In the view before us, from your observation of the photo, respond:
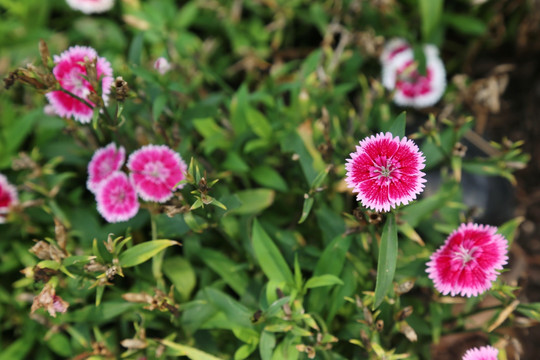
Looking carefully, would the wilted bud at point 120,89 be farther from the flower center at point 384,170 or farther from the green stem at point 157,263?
the flower center at point 384,170

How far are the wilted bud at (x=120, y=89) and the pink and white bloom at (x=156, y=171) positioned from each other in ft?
0.67

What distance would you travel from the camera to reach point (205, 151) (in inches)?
71.7

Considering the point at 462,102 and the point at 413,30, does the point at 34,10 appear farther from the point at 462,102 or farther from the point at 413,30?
the point at 462,102

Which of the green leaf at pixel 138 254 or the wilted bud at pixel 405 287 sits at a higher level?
the wilted bud at pixel 405 287

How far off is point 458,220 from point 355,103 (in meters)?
0.88

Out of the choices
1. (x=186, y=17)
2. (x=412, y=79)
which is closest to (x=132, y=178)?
(x=186, y=17)

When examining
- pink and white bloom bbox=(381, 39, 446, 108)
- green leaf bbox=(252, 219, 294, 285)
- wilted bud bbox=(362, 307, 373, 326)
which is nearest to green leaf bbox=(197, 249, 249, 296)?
green leaf bbox=(252, 219, 294, 285)

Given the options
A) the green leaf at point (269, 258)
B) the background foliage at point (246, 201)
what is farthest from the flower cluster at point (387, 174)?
the green leaf at point (269, 258)

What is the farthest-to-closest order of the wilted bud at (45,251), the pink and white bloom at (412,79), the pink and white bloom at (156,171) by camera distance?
the pink and white bloom at (412,79) < the pink and white bloom at (156,171) < the wilted bud at (45,251)

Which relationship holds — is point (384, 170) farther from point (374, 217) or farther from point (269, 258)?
point (269, 258)

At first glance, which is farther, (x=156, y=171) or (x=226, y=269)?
(x=226, y=269)

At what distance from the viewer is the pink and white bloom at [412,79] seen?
213 centimetres

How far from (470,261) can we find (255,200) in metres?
0.78

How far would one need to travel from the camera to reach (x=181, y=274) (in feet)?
5.68
